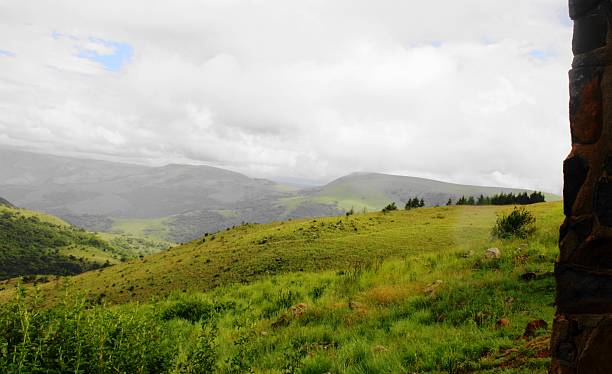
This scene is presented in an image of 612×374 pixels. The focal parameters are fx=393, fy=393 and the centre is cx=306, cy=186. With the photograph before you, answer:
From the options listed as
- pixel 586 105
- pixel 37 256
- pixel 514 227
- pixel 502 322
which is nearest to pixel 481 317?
pixel 502 322

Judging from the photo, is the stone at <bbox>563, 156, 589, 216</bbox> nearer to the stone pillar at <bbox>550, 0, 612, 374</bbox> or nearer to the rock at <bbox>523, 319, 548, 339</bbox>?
the stone pillar at <bbox>550, 0, 612, 374</bbox>

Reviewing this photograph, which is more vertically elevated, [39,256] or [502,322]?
[502,322]

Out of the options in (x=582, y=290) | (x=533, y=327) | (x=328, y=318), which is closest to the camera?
(x=582, y=290)

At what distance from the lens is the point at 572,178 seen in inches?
191

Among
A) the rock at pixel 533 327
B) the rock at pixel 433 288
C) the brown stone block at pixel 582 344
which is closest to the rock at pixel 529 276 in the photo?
the rock at pixel 433 288

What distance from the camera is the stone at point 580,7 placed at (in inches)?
189

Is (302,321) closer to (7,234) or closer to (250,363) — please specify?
(250,363)

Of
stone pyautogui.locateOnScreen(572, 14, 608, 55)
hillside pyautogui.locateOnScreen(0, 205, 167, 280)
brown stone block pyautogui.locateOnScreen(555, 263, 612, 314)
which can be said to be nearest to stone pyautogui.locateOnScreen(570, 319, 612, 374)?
brown stone block pyautogui.locateOnScreen(555, 263, 612, 314)

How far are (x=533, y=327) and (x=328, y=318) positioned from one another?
5705 mm

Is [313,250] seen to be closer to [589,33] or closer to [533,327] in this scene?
[533,327]

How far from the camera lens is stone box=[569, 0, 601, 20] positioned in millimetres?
4808

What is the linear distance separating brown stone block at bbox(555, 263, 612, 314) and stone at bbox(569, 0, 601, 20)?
3155 millimetres

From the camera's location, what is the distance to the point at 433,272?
16.0 m

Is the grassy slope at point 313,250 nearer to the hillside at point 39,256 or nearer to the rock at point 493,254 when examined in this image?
the rock at point 493,254
